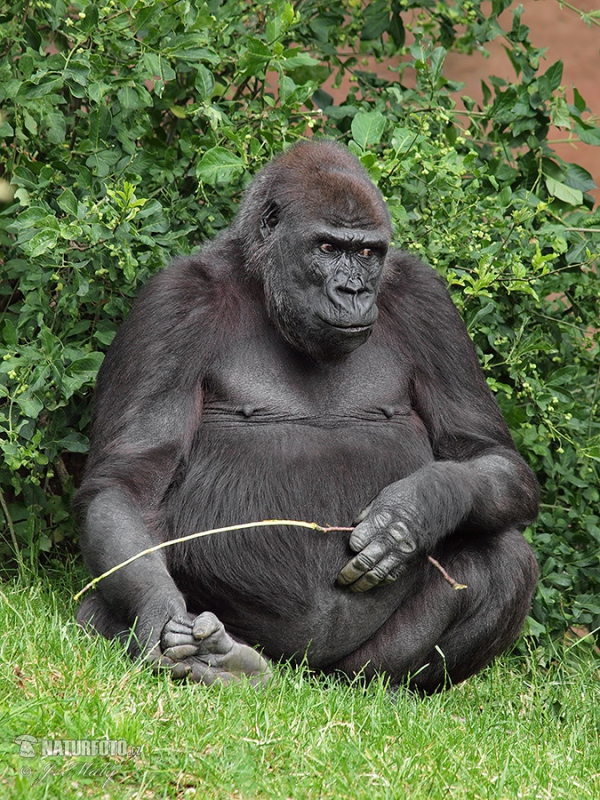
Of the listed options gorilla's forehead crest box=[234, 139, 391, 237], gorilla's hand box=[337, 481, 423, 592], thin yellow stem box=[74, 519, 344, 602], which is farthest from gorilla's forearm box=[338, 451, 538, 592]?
gorilla's forehead crest box=[234, 139, 391, 237]

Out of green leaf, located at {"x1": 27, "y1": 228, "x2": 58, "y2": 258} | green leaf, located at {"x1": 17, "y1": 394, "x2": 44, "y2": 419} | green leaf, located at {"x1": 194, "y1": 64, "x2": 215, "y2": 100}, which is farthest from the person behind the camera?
green leaf, located at {"x1": 194, "y1": 64, "x2": 215, "y2": 100}

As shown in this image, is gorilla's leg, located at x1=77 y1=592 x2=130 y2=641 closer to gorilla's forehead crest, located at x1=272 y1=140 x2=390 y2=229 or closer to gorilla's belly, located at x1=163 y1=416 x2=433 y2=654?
gorilla's belly, located at x1=163 y1=416 x2=433 y2=654

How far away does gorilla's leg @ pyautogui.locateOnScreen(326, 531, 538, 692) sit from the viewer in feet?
14.2

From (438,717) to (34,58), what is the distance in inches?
116

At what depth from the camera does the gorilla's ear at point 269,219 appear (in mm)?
4410

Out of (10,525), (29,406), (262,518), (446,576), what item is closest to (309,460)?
(262,518)

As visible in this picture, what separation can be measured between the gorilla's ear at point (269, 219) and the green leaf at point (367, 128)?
848 millimetres

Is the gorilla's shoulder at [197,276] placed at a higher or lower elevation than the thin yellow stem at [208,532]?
higher

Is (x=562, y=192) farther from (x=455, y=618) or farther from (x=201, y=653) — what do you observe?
(x=201, y=653)

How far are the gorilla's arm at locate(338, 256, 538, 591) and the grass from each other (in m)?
0.47

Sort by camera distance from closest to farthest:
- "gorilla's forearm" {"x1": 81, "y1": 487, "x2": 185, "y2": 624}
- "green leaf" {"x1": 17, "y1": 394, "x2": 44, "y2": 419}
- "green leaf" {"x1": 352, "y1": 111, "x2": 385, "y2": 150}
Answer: "gorilla's forearm" {"x1": 81, "y1": 487, "x2": 185, "y2": 624}, "green leaf" {"x1": 17, "y1": 394, "x2": 44, "y2": 419}, "green leaf" {"x1": 352, "y1": 111, "x2": 385, "y2": 150}

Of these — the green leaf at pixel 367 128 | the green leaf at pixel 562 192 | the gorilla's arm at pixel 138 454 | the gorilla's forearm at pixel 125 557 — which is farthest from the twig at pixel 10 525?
the green leaf at pixel 562 192

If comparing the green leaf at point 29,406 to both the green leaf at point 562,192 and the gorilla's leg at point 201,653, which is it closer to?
the gorilla's leg at point 201,653

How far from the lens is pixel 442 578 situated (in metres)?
4.34
